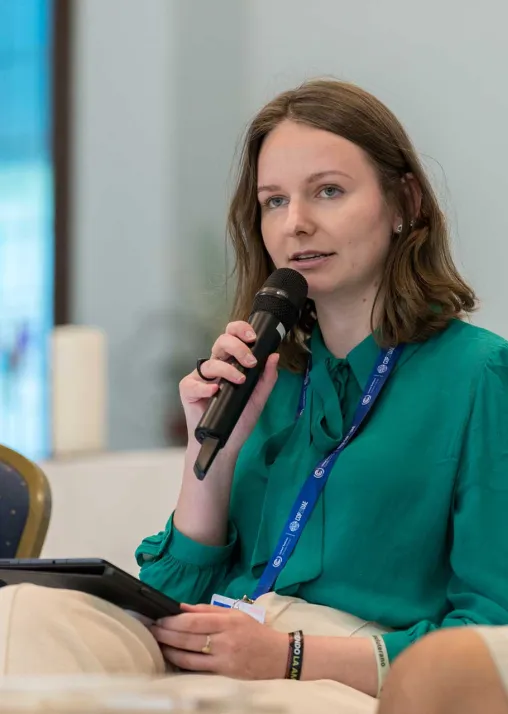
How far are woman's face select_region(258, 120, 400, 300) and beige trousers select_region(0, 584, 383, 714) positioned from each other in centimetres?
60

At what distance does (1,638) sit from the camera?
1.13m

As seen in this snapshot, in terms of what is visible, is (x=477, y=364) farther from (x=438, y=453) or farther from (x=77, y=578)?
(x=77, y=578)

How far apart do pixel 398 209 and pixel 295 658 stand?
0.73 m

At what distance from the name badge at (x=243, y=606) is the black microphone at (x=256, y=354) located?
22cm

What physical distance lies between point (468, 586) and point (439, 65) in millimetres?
2426

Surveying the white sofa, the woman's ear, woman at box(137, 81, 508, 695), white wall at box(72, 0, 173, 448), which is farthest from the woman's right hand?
A: white wall at box(72, 0, 173, 448)

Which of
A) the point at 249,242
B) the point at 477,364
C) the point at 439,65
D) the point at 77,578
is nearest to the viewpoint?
the point at 77,578

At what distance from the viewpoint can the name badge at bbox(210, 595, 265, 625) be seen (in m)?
1.44

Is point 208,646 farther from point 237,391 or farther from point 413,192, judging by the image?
point 413,192

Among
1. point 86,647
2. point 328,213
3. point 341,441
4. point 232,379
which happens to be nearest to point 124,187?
point 328,213

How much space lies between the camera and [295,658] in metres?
1.35

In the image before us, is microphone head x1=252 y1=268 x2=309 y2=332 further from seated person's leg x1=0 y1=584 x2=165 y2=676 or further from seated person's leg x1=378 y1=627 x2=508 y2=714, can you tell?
seated person's leg x1=378 y1=627 x2=508 y2=714

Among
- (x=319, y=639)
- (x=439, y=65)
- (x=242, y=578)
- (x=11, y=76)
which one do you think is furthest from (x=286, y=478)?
(x=11, y=76)

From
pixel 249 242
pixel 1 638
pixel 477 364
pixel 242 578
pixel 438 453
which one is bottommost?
pixel 242 578
